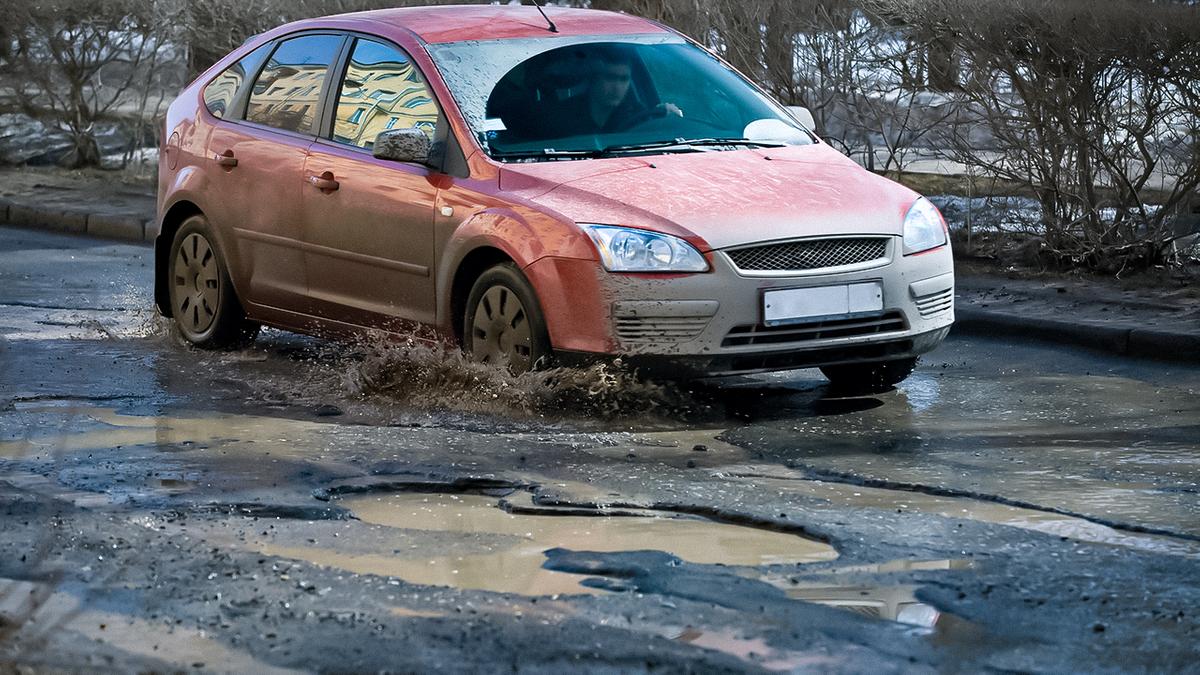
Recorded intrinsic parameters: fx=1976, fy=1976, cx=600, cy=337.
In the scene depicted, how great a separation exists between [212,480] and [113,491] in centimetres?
33

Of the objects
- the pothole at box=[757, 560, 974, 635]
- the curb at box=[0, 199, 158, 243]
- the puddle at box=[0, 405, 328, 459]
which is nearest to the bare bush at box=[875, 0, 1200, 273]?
the puddle at box=[0, 405, 328, 459]

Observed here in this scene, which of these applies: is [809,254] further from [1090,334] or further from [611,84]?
[1090,334]

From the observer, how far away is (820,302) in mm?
7340

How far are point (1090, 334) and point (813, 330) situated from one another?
107 inches

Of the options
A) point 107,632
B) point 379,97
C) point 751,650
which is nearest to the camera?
point 751,650

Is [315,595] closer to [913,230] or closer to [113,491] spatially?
[113,491]

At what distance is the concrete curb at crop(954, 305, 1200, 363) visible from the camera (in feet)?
30.0

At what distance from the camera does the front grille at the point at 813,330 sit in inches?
286

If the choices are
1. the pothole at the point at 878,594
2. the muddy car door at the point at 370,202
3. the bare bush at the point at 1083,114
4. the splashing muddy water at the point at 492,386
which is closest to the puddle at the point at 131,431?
the splashing muddy water at the point at 492,386

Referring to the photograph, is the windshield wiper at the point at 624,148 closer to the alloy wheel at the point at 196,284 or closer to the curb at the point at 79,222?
the alloy wheel at the point at 196,284

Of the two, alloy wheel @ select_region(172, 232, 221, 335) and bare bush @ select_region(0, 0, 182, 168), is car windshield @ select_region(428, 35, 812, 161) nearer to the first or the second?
alloy wheel @ select_region(172, 232, 221, 335)

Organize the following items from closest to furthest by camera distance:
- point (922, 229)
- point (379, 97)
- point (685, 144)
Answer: point (922, 229) → point (685, 144) → point (379, 97)

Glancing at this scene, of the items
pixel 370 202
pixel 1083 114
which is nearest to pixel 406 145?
pixel 370 202

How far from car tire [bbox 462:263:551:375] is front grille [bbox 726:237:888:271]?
30.9 inches
